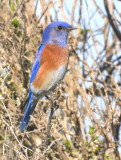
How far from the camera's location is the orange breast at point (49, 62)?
575 cm

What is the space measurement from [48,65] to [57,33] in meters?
0.48

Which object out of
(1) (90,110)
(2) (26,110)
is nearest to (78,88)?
(1) (90,110)

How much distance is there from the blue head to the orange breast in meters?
0.12

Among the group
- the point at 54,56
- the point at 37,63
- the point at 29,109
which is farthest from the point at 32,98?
the point at 54,56

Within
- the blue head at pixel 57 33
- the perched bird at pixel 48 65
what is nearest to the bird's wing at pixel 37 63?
the perched bird at pixel 48 65

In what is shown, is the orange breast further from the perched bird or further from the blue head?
the blue head

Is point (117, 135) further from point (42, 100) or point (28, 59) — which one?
point (28, 59)

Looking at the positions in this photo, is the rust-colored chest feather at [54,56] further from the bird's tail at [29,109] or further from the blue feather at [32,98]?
the bird's tail at [29,109]

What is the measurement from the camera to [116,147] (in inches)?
235

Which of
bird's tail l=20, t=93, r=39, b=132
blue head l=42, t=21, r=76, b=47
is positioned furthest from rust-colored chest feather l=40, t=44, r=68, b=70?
bird's tail l=20, t=93, r=39, b=132

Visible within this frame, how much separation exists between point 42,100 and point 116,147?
1.16 meters

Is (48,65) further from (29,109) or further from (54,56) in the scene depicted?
(29,109)

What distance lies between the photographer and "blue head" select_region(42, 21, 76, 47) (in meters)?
5.97

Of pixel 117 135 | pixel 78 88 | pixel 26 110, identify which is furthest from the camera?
pixel 117 135
